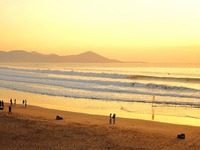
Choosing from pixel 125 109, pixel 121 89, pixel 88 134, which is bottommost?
pixel 88 134

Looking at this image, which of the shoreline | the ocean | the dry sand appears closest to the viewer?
the dry sand

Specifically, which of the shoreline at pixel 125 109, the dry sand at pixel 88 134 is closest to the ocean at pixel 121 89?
the shoreline at pixel 125 109

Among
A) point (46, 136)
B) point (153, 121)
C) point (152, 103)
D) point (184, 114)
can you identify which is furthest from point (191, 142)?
point (152, 103)

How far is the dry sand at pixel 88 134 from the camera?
51.5 feet

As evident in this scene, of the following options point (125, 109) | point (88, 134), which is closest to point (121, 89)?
point (125, 109)

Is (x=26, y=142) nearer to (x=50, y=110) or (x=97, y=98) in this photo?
(x=50, y=110)

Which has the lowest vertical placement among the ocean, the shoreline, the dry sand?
the dry sand

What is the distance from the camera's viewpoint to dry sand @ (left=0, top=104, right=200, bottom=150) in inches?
618

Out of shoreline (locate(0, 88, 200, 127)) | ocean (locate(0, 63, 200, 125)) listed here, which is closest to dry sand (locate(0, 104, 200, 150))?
shoreline (locate(0, 88, 200, 127))

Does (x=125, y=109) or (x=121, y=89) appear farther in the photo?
(x=121, y=89)

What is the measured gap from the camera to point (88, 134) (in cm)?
1767

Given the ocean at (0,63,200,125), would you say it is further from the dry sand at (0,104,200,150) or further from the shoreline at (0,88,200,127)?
the dry sand at (0,104,200,150)

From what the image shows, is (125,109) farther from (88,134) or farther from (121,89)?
(121,89)

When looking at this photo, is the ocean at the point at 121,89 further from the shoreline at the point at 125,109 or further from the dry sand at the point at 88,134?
the dry sand at the point at 88,134
